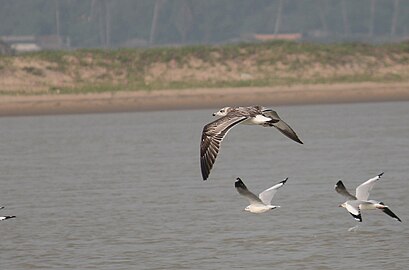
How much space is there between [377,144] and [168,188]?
275 inches

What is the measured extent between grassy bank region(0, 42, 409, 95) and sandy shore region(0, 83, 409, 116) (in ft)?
2.68

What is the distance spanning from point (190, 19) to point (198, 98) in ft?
281

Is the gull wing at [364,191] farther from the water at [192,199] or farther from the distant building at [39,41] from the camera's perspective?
the distant building at [39,41]

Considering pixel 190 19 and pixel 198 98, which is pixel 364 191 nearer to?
pixel 198 98

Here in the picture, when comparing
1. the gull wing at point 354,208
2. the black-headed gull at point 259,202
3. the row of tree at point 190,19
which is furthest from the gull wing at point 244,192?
the row of tree at point 190,19

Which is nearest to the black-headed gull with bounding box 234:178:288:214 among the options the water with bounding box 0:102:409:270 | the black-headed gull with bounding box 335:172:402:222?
the water with bounding box 0:102:409:270

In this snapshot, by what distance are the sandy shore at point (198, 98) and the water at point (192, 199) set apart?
608cm

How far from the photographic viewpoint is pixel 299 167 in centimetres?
2172

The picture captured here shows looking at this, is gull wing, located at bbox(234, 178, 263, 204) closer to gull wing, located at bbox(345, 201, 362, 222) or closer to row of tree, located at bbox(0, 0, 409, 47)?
gull wing, located at bbox(345, 201, 362, 222)

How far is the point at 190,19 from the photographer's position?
12406cm

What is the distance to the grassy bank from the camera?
41.9 m

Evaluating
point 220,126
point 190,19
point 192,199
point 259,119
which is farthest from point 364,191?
point 190,19

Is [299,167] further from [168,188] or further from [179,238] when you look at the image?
[179,238]

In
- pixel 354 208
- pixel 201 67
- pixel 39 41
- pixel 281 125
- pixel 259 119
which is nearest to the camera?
pixel 259 119
